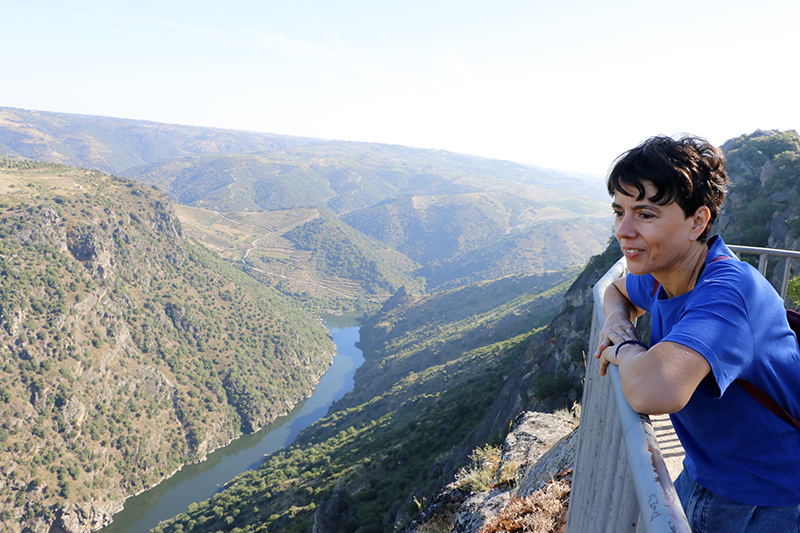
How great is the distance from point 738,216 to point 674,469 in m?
34.7

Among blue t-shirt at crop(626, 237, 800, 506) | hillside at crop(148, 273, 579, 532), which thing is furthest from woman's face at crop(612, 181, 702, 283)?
hillside at crop(148, 273, 579, 532)

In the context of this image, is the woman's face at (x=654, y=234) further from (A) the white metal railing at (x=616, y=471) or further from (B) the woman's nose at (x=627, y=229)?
(A) the white metal railing at (x=616, y=471)

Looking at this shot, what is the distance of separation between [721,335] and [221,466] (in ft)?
327

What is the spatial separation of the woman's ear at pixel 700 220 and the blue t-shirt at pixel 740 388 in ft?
0.79

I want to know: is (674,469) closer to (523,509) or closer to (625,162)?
(523,509)

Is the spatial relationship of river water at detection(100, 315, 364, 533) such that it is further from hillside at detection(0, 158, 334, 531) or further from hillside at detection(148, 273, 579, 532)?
hillside at detection(148, 273, 579, 532)

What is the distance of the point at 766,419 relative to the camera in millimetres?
1586

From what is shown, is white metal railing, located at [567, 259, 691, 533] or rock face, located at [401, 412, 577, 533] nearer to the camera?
white metal railing, located at [567, 259, 691, 533]

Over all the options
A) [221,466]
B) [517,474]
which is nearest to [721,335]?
[517,474]

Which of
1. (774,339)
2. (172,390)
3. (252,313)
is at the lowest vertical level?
(172,390)

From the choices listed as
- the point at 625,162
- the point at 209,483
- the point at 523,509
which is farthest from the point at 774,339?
the point at 209,483

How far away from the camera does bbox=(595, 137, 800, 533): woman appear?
147 centimetres

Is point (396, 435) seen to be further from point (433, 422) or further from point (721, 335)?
point (721, 335)

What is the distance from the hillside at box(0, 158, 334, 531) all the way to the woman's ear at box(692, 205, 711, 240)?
93.0m
